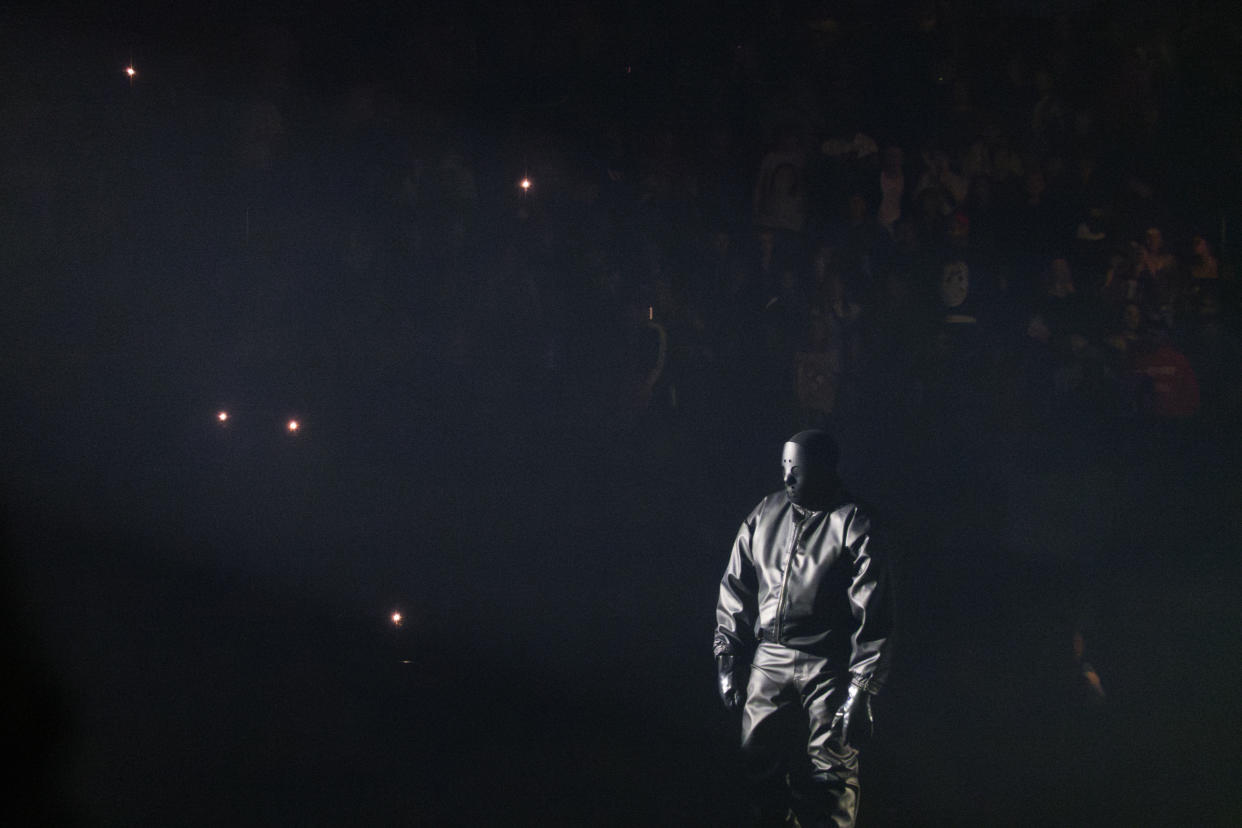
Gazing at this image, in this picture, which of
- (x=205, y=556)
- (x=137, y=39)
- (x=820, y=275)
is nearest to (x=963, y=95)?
(x=820, y=275)

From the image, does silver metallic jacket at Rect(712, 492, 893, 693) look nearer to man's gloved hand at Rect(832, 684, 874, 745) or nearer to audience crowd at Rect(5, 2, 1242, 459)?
man's gloved hand at Rect(832, 684, 874, 745)

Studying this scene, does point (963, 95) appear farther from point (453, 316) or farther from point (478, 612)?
point (478, 612)

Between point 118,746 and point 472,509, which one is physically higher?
point 472,509

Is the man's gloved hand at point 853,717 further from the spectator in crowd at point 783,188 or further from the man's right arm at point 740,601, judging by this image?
the spectator in crowd at point 783,188

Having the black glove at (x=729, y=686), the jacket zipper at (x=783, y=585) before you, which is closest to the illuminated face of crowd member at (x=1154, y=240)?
the jacket zipper at (x=783, y=585)

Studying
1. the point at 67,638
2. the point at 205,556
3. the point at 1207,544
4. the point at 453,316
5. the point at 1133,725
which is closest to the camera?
the point at 67,638

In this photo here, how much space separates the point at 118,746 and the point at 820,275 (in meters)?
3.61

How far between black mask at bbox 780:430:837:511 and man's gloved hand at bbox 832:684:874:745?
585 millimetres

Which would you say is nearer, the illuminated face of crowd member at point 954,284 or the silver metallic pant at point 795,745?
the silver metallic pant at point 795,745

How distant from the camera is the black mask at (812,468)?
9.42 feet

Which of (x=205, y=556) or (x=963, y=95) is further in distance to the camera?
(x=963, y=95)

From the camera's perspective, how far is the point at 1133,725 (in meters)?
4.21

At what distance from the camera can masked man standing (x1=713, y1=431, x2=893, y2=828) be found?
274 cm

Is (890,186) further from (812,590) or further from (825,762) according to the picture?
(825,762)
